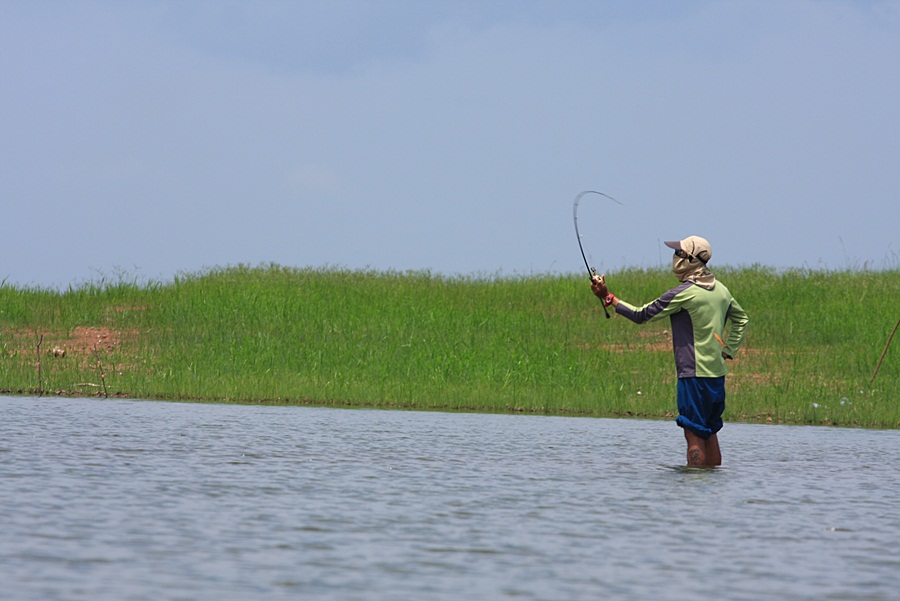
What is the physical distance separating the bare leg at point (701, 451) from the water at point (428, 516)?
0.78 ft

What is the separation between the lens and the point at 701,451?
1026 cm

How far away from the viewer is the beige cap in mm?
10367

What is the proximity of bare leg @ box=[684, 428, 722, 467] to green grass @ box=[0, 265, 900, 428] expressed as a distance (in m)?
6.61

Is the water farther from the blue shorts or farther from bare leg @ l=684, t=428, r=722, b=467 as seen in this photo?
the blue shorts

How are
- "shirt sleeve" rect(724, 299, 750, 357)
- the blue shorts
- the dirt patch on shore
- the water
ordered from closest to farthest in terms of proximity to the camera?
1. the water
2. the blue shorts
3. "shirt sleeve" rect(724, 299, 750, 357)
4. the dirt patch on shore

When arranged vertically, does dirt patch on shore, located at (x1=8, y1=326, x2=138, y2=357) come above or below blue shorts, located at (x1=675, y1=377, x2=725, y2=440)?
above

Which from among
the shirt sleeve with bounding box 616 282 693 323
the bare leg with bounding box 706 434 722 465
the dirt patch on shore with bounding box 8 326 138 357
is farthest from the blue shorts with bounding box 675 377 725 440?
the dirt patch on shore with bounding box 8 326 138 357

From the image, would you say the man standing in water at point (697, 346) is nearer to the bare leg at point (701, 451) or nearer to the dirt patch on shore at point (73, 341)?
the bare leg at point (701, 451)

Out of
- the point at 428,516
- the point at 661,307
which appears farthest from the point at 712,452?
the point at 428,516

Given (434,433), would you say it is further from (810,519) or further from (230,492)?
(810,519)

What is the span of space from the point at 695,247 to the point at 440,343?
12.0 metres

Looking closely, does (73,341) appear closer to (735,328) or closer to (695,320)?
(735,328)

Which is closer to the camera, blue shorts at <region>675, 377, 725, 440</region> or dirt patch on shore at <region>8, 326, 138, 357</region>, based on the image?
blue shorts at <region>675, 377, 725, 440</region>

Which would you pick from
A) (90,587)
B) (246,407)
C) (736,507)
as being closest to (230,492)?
(90,587)
